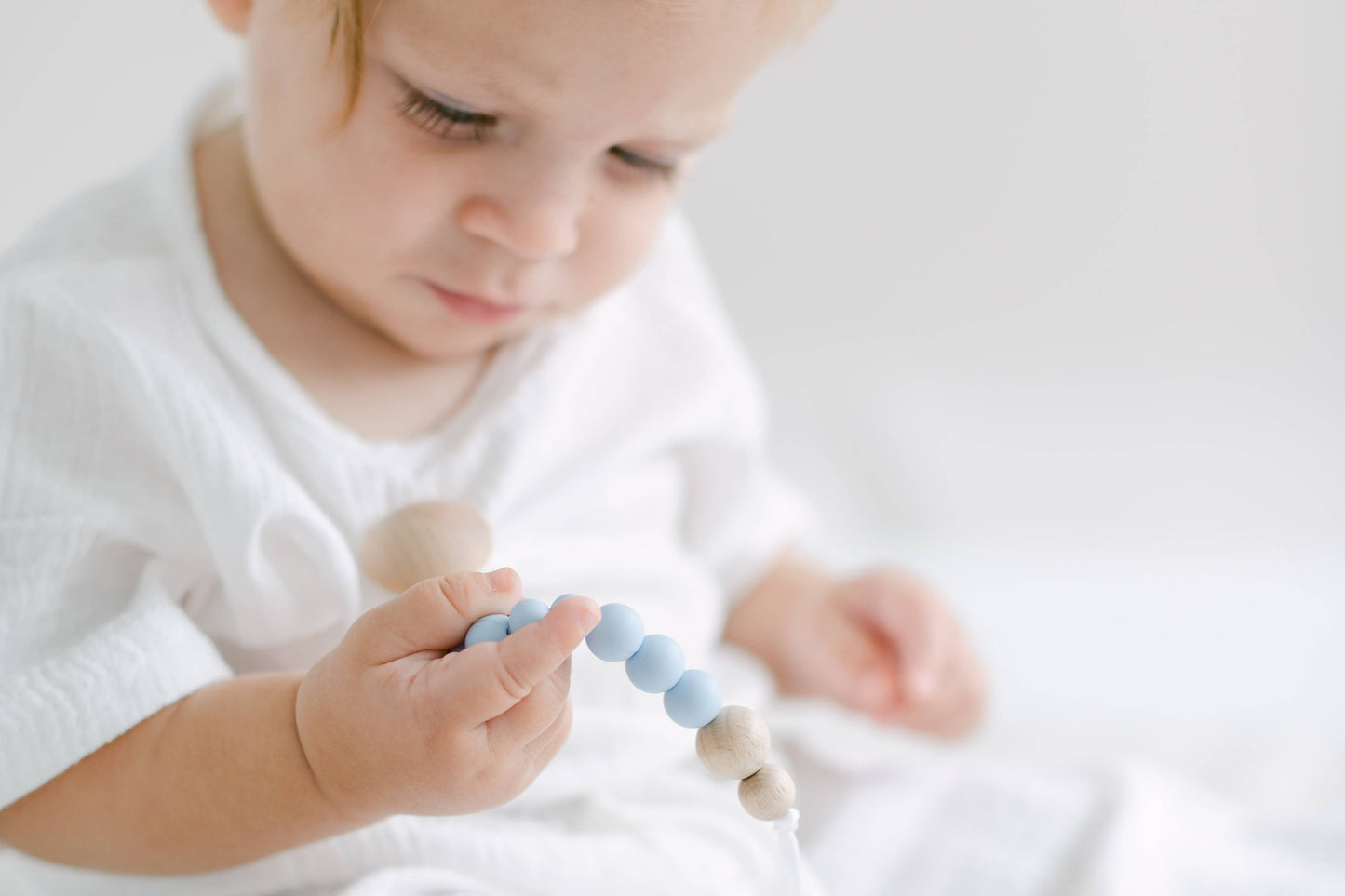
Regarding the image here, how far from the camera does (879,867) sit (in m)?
0.76

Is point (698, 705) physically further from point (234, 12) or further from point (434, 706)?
point (234, 12)

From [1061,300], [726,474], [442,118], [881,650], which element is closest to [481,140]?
[442,118]

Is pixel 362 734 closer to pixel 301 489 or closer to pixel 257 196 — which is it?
pixel 301 489

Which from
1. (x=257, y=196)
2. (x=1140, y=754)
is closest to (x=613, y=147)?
(x=257, y=196)

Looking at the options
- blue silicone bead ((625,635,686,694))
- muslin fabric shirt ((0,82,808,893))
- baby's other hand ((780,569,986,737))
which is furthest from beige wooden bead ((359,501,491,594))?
baby's other hand ((780,569,986,737))

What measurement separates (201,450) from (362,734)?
0.19 meters

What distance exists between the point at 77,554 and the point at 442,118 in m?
0.26

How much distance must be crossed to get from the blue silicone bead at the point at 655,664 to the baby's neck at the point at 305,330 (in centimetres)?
26

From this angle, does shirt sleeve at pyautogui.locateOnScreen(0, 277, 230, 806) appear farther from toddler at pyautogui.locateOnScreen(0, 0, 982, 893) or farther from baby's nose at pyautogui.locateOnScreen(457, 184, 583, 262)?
baby's nose at pyautogui.locateOnScreen(457, 184, 583, 262)

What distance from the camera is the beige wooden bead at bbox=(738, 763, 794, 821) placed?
0.51m

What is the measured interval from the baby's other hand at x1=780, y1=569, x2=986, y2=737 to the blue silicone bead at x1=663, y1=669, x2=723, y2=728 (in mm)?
409

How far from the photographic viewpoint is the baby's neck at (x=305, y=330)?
0.68 metres

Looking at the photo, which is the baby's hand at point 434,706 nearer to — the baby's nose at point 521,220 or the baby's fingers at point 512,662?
the baby's fingers at point 512,662

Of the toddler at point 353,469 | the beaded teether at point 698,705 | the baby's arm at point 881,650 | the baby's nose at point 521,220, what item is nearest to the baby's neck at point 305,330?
the toddler at point 353,469
